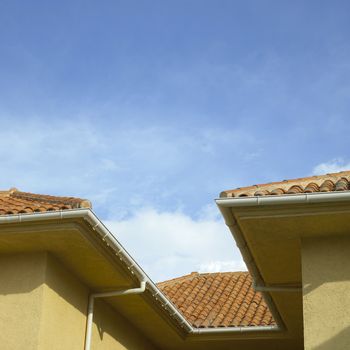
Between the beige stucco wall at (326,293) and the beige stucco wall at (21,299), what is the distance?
10.6 ft

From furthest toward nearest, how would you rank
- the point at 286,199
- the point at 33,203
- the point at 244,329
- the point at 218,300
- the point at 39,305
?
the point at 218,300 → the point at 244,329 → the point at 33,203 → the point at 39,305 → the point at 286,199

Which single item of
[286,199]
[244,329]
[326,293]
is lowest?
[326,293]

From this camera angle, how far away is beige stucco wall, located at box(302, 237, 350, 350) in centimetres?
773

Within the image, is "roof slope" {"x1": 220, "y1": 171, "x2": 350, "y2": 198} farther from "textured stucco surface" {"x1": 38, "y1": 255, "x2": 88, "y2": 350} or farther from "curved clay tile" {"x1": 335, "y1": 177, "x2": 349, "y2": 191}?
"textured stucco surface" {"x1": 38, "y1": 255, "x2": 88, "y2": 350}

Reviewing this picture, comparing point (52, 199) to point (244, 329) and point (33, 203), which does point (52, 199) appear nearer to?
point (33, 203)

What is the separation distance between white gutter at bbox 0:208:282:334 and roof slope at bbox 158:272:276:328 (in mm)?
202

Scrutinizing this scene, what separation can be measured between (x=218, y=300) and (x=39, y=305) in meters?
6.04

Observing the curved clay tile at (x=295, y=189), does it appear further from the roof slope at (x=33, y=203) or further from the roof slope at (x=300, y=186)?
the roof slope at (x=33, y=203)

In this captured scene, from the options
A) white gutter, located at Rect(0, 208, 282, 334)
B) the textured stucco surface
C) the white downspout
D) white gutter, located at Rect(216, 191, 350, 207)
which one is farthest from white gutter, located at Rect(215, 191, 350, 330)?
the textured stucco surface

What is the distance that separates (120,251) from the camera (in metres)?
9.47

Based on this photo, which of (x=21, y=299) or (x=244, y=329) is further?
(x=244, y=329)

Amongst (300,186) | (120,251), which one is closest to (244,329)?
(120,251)

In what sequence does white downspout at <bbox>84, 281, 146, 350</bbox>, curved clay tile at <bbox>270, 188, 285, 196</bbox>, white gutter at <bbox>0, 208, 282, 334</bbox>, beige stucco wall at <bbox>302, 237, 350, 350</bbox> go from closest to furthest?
beige stucco wall at <bbox>302, 237, 350, 350</bbox>, curved clay tile at <bbox>270, 188, 285, 196</bbox>, white gutter at <bbox>0, 208, 282, 334</bbox>, white downspout at <bbox>84, 281, 146, 350</bbox>

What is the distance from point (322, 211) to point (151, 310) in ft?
15.0
